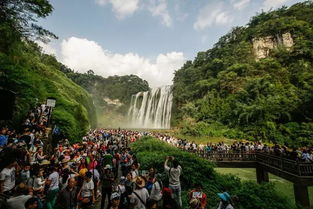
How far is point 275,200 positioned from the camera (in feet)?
24.7

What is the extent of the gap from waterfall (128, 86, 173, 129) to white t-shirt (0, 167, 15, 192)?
44116mm

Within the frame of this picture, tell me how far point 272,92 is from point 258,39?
19.4m

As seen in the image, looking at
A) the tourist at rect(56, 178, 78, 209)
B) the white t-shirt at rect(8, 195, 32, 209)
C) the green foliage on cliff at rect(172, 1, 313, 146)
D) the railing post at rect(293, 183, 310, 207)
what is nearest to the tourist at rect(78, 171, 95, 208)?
the tourist at rect(56, 178, 78, 209)

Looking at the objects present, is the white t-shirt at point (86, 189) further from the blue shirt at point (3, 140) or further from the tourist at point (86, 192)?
the blue shirt at point (3, 140)

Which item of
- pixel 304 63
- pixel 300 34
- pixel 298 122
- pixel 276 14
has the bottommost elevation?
pixel 298 122

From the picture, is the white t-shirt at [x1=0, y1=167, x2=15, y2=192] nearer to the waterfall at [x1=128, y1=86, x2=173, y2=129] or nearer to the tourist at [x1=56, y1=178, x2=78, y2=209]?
the tourist at [x1=56, y1=178, x2=78, y2=209]

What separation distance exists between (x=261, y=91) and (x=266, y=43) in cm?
1809

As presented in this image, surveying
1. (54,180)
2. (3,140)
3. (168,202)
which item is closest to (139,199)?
(168,202)

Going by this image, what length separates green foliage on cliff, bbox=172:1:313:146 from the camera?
27.6 metres

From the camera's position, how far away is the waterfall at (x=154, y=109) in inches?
1937

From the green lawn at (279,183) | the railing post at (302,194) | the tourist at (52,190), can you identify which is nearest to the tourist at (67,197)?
the tourist at (52,190)

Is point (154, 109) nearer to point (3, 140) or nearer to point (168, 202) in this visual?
point (3, 140)

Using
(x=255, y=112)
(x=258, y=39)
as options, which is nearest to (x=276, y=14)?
(x=258, y=39)

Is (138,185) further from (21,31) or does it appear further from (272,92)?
(272,92)
